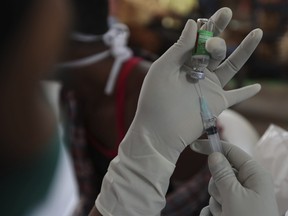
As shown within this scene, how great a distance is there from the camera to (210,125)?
0.57 m

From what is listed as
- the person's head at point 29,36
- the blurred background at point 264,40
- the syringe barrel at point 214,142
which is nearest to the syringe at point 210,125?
the syringe barrel at point 214,142

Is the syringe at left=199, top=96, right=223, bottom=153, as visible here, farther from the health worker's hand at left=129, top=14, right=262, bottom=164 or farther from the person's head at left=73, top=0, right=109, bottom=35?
the person's head at left=73, top=0, right=109, bottom=35

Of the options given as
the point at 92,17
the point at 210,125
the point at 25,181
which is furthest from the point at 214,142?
the point at 92,17

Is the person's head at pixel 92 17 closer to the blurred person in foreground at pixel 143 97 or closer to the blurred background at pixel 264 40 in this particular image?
the blurred person in foreground at pixel 143 97

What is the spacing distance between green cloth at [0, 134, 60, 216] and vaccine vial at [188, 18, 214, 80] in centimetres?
39

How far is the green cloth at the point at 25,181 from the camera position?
2.75 feet

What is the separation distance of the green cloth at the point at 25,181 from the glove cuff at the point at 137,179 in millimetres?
293

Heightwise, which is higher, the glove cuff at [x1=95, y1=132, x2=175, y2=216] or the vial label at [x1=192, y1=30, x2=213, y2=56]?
the vial label at [x1=192, y1=30, x2=213, y2=56]

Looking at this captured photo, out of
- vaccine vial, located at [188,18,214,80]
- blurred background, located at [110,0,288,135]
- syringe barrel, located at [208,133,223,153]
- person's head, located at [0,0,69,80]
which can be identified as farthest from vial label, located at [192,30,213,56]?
blurred background, located at [110,0,288,135]

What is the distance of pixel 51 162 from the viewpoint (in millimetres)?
963

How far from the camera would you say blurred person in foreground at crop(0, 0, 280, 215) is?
544mm

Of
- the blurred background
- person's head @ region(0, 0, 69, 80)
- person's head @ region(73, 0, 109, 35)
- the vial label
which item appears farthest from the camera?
the blurred background

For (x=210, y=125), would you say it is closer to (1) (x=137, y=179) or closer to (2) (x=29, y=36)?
(1) (x=137, y=179)

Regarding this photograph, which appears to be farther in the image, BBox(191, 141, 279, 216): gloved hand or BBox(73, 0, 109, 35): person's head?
BBox(73, 0, 109, 35): person's head
